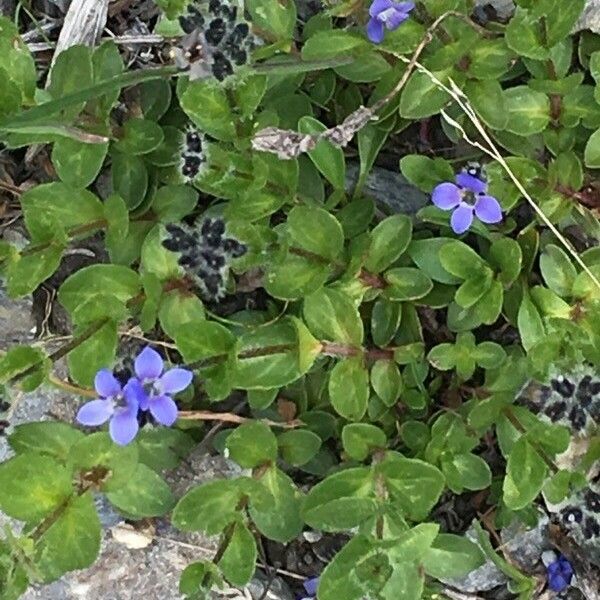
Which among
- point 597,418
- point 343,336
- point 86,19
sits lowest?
point 597,418

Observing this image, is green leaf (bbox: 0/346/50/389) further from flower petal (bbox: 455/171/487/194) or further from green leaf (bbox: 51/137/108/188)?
flower petal (bbox: 455/171/487/194)

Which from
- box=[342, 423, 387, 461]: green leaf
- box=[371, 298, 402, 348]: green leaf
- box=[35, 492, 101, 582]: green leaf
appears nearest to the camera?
box=[35, 492, 101, 582]: green leaf

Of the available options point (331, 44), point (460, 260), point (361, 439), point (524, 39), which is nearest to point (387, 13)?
point (331, 44)

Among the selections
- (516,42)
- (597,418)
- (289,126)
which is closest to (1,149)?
(289,126)

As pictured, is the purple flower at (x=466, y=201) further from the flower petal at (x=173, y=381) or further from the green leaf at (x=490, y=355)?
the flower petal at (x=173, y=381)

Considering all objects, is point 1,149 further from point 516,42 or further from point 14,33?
point 516,42

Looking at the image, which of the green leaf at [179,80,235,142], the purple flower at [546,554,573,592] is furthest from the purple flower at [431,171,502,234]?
the purple flower at [546,554,573,592]
